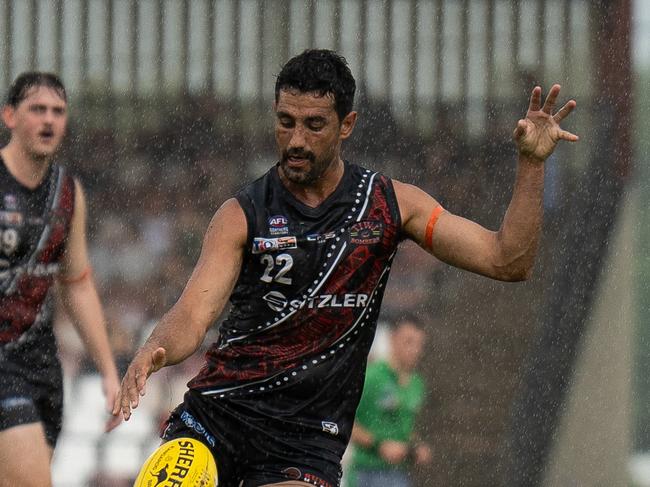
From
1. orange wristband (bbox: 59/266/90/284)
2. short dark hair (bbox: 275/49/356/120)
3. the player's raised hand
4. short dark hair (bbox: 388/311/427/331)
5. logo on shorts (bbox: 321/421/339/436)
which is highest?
short dark hair (bbox: 275/49/356/120)

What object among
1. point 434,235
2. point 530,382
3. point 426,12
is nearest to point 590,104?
point 426,12

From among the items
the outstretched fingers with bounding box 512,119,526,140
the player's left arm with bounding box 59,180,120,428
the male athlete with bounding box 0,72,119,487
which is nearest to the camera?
the outstretched fingers with bounding box 512,119,526,140

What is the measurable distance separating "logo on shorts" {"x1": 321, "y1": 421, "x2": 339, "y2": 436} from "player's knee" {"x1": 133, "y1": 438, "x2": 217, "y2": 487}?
0.34 m

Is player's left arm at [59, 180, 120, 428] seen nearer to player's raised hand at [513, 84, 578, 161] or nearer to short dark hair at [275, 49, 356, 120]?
short dark hair at [275, 49, 356, 120]

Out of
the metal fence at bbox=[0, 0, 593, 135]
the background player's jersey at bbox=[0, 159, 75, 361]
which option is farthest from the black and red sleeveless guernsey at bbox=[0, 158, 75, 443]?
the metal fence at bbox=[0, 0, 593, 135]

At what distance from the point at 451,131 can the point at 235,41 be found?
1.55 meters

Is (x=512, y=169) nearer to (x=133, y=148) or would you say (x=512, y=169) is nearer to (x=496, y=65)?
(x=496, y=65)

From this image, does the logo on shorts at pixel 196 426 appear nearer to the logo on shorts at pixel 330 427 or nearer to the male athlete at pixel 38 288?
the logo on shorts at pixel 330 427

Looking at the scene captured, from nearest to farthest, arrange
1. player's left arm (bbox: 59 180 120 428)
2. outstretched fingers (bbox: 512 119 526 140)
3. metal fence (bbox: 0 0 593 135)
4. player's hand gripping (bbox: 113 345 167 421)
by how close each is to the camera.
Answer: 1. player's hand gripping (bbox: 113 345 167 421)
2. outstretched fingers (bbox: 512 119 526 140)
3. player's left arm (bbox: 59 180 120 428)
4. metal fence (bbox: 0 0 593 135)

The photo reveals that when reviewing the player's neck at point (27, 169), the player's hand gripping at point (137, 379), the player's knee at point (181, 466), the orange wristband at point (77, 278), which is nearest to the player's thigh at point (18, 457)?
the orange wristband at point (77, 278)

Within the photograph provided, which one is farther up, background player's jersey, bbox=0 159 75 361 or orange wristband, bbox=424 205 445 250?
orange wristband, bbox=424 205 445 250

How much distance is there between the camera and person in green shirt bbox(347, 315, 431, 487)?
7.27 m

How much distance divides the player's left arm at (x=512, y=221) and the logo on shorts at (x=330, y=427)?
1.92 ft

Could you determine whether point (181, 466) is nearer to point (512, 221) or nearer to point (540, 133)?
point (512, 221)
